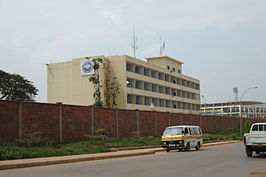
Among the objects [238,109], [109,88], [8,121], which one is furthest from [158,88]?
[238,109]

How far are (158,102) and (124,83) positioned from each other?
14845 millimetres

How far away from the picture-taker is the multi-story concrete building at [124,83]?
64625 millimetres

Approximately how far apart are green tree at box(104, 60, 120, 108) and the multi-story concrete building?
0.40m

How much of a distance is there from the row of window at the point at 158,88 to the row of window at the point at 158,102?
192 centimetres

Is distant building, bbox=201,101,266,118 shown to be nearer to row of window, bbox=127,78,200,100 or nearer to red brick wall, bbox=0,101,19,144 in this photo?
row of window, bbox=127,78,200,100

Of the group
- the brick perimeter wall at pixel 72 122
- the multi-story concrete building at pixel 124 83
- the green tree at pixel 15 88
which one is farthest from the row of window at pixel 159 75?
the brick perimeter wall at pixel 72 122

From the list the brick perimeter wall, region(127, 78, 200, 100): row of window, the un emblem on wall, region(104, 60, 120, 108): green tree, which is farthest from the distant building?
the brick perimeter wall

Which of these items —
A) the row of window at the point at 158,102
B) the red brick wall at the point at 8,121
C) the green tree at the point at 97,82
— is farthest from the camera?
the row of window at the point at 158,102

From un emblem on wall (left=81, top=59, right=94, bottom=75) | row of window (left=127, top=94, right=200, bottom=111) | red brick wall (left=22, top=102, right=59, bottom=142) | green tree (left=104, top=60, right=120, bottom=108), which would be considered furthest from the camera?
row of window (left=127, top=94, right=200, bottom=111)

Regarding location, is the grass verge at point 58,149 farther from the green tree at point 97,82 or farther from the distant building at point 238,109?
the distant building at point 238,109

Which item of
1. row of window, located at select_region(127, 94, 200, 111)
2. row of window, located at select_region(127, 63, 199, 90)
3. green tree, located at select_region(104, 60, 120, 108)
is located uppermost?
row of window, located at select_region(127, 63, 199, 90)

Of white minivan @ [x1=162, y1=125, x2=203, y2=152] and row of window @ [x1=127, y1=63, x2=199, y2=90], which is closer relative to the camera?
white minivan @ [x1=162, y1=125, x2=203, y2=152]

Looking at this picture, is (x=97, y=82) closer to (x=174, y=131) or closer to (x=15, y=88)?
(x=15, y=88)

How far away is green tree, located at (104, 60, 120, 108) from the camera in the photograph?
64000 millimetres
